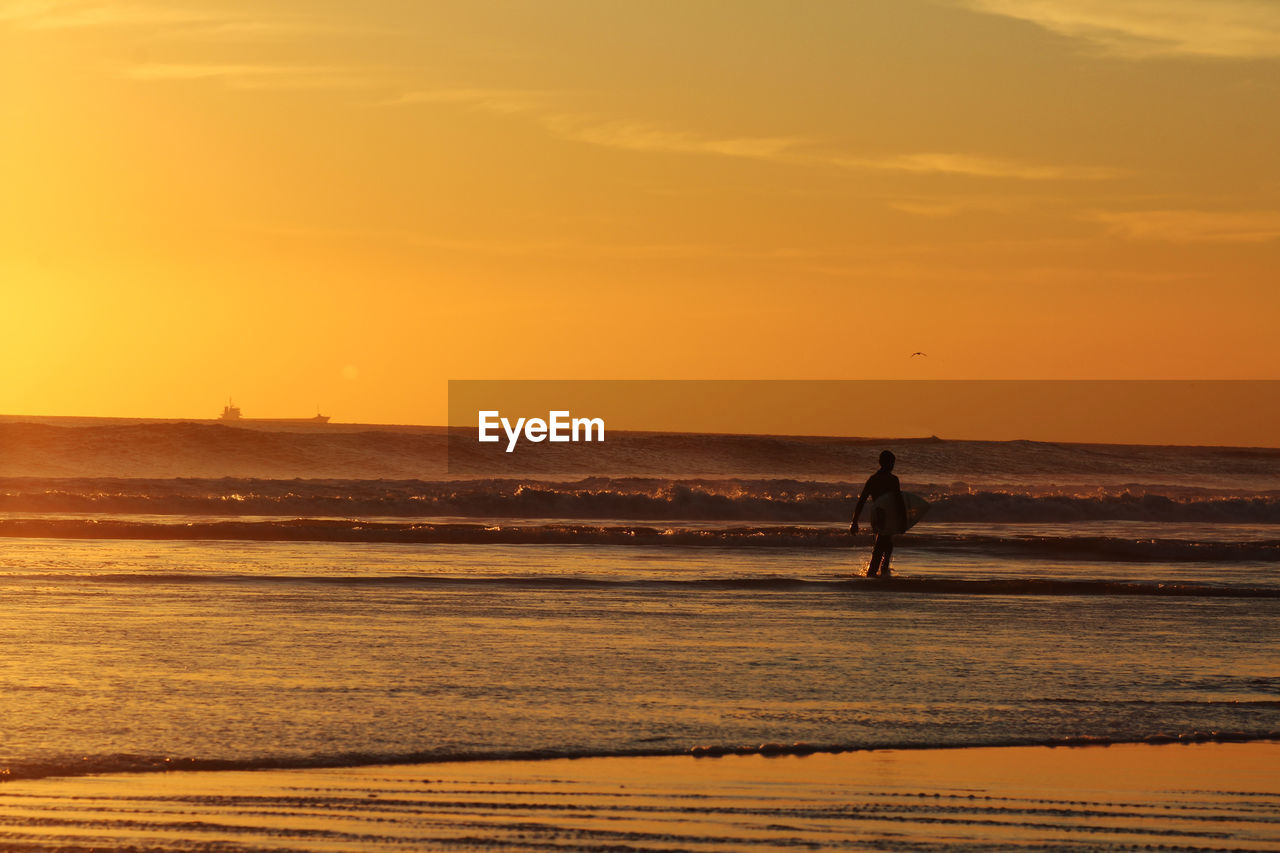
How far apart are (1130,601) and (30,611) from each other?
34.7 feet

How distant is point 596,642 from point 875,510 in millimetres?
7724

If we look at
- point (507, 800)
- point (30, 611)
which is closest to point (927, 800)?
point (507, 800)

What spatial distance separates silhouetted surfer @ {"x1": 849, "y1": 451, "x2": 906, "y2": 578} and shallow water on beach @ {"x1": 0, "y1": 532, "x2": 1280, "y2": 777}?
59 cm

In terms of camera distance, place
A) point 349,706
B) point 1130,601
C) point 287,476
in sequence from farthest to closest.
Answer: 1. point 287,476
2. point 1130,601
3. point 349,706

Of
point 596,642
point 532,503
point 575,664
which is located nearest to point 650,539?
point 532,503

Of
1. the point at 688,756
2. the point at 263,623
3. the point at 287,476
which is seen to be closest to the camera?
the point at 688,756

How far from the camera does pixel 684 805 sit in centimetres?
597

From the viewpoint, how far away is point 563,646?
10.5 m

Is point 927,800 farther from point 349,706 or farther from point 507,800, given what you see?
point 349,706

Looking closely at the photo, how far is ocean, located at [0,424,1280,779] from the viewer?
737 cm

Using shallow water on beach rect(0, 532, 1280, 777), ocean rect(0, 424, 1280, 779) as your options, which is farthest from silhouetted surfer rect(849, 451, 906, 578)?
shallow water on beach rect(0, 532, 1280, 777)

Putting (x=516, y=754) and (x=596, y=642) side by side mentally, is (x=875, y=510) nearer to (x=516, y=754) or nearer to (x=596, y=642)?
(x=596, y=642)

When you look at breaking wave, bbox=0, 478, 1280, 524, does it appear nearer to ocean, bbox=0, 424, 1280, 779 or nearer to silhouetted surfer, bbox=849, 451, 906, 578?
ocean, bbox=0, 424, 1280, 779

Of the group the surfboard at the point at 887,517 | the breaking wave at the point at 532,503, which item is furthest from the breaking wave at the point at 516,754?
the breaking wave at the point at 532,503
